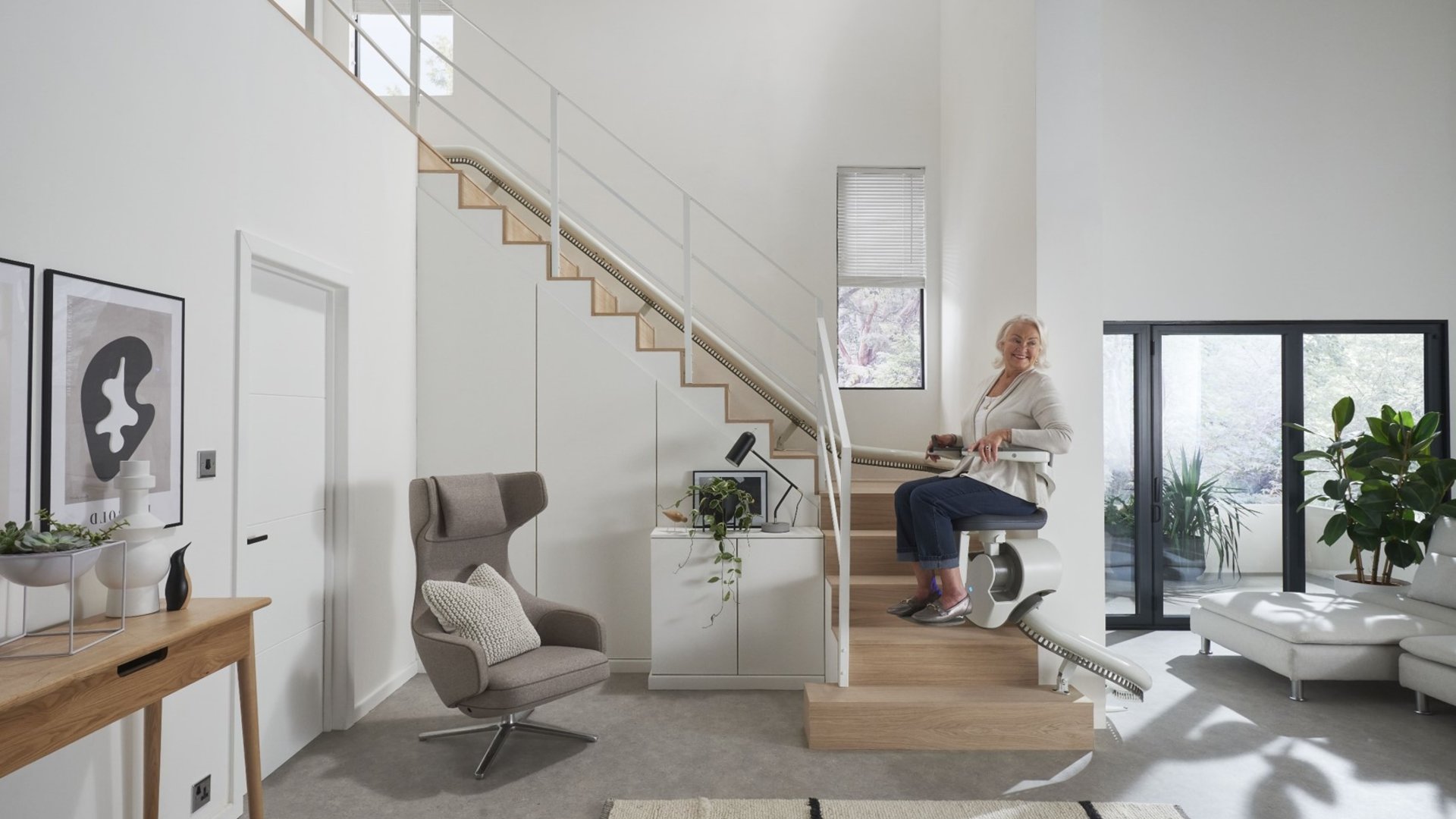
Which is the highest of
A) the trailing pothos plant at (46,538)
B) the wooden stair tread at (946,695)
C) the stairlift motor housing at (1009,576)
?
the trailing pothos plant at (46,538)

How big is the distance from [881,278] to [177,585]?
4499 mm

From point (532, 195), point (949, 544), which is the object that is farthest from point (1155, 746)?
point (532, 195)

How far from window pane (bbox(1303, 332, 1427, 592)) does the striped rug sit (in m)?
3.19

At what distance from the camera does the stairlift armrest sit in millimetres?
2859

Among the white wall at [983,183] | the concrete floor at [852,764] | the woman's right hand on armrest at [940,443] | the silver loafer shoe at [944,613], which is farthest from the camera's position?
the white wall at [983,183]

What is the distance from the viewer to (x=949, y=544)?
3.17 meters

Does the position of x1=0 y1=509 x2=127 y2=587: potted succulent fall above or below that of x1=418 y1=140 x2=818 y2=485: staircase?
below

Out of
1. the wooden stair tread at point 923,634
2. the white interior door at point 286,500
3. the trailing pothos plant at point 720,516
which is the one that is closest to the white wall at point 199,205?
the white interior door at point 286,500

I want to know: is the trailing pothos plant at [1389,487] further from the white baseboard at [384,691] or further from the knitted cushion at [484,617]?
the white baseboard at [384,691]

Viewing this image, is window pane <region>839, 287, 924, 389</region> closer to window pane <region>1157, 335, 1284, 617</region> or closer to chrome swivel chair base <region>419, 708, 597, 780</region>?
window pane <region>1157, 335, 1284, 617</region>

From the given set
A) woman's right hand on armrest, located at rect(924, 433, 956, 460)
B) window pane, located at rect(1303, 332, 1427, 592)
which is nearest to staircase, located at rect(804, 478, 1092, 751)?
woman's right hand on armrest, located at rect(924, 433, 956, 460)

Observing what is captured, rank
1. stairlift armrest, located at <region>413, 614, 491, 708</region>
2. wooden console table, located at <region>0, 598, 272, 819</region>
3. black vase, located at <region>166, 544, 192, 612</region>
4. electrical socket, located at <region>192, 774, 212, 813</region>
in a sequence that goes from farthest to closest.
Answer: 1. stairlift armrest, located at <region>413, 614, 491, 708</region>
2. electrical socket, located at <region>192, 774, 212, 813</region>
3. black vase, located at <region>166, 544, 192, 612</region>
4. wooden console table, located at <region>0, 598, 272, 819</region>

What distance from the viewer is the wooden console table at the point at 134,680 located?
143 centimetres

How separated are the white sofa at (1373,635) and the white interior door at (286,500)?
428 centimetres
